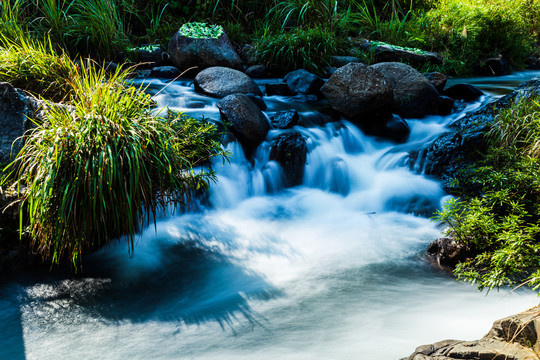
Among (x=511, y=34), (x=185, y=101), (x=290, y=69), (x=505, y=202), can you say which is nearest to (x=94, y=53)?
(x=185, y=101)

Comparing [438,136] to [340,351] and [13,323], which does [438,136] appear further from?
[13,323]

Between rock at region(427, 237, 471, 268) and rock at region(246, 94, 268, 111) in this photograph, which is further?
rock at region(246, 94, 268, 111)

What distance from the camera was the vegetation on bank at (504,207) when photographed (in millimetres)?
3420

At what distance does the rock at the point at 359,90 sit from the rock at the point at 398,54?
10.5 ft

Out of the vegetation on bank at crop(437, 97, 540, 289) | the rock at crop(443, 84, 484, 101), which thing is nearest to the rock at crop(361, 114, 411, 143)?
the vegetation on bank at crop(437, 97, 540, 289)

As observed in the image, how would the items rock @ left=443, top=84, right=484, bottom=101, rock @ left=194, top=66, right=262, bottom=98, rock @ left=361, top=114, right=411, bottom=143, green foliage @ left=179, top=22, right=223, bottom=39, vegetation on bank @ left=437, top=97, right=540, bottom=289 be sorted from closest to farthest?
vegetation on bank @ left=437, top=97, right=540, bottom=289, rock @ left=361, top=114, right=411, bottom=143, rock @ left=194, top=66, right=262, bottom=98, rock @ left=443, top=84, right=484, bottom=101, green foliage @ left=179, top=22, right=223, bottom=39

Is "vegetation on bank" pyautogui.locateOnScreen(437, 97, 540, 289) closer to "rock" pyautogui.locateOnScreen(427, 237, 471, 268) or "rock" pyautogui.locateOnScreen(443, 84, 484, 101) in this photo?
"rock" pyautogui.locateOnScreen(427, 237, 471, 268)

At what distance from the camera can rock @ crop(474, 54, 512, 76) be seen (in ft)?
31.5

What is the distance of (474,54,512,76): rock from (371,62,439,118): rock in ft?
13.1

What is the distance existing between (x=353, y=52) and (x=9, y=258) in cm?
723

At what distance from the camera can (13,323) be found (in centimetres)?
304

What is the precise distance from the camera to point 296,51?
8.17m

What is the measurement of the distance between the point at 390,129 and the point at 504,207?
85.9 inches

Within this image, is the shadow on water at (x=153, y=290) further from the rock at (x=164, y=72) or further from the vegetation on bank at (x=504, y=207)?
the rock at (x=164, y=72)
